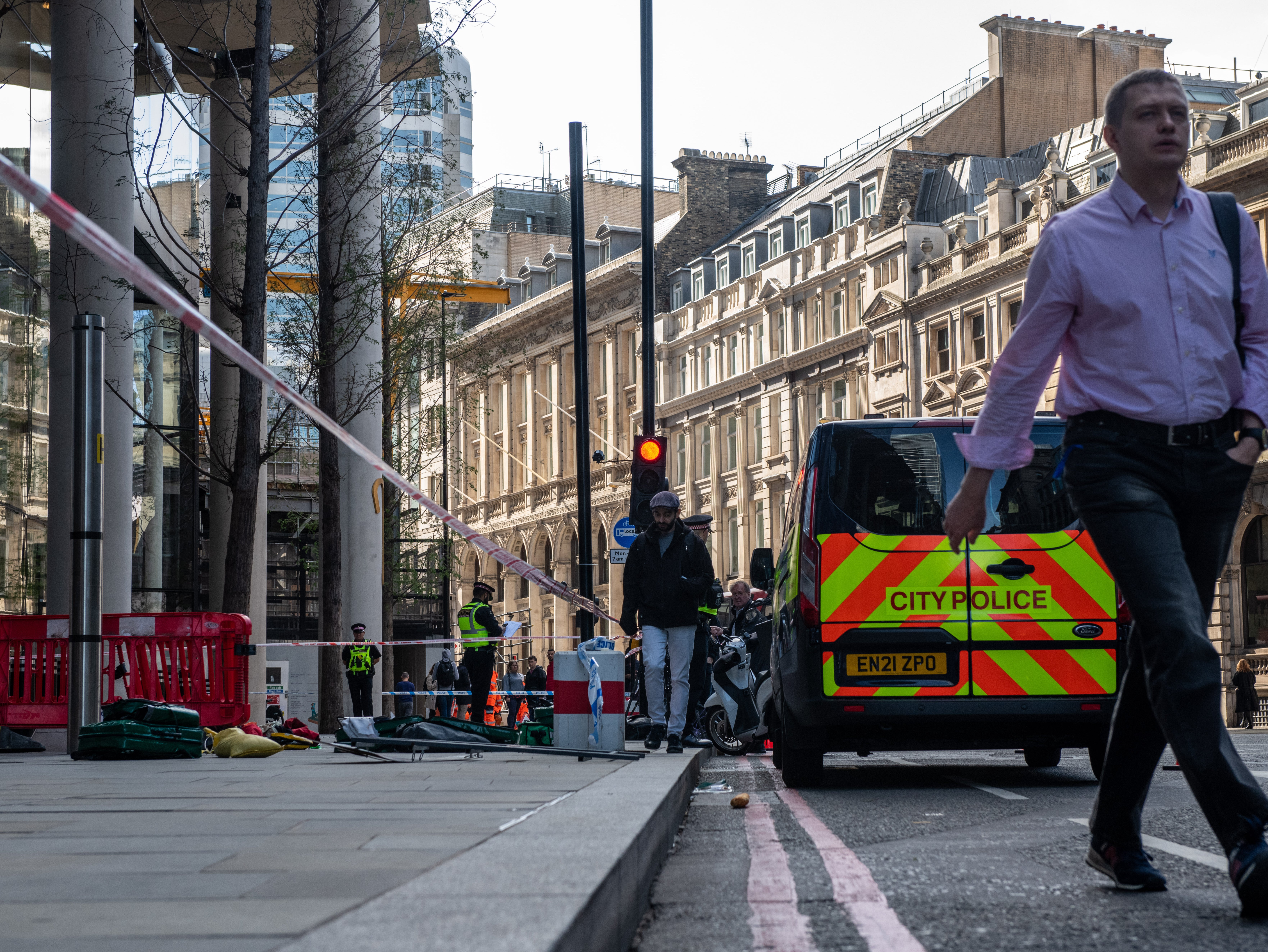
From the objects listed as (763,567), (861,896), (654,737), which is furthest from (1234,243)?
(763,567)

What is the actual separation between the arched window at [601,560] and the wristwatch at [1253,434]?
217ft

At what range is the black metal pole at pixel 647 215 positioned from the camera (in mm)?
19641

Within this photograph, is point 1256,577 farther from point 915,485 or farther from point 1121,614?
point 915,485

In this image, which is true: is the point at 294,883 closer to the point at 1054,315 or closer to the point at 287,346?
the point at 1054,315

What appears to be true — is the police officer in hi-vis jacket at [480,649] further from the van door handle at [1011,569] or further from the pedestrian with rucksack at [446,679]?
the pedestrian with rucksack at [446,679]

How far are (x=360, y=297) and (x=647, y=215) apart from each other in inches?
133

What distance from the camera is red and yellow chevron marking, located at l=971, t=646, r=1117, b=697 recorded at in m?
10.1

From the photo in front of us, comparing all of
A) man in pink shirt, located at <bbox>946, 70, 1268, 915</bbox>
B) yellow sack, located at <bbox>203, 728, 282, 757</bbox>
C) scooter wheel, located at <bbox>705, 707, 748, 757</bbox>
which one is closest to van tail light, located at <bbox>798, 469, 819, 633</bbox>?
yellow sack, located at <bbox>203, 728, 282, 757</bbox>

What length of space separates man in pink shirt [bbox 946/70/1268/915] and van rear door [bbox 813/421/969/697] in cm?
514

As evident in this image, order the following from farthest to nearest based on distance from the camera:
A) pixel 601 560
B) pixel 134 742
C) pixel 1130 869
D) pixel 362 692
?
pixel 601 560 < pixel 362 692 < pixel 134 742 < pixel 1130 869

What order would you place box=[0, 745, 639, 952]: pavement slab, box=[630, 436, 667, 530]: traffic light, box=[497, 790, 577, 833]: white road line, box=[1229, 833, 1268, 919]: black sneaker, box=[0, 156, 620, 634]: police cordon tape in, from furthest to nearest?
box=[630, 436, 667, 530]: traffic light → box=[497, 790, 577, 833]: white road line → box=[1229, 833, 1268, 919]: black sneaker → box=[0, 156, 620, 634]: police cordon tape → box=[0, 745, 639, 952]: pavement slab

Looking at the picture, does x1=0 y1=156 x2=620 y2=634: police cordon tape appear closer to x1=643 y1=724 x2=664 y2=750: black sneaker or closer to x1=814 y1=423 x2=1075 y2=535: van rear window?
x1=814 y1=423 x2=1075 y2=535: van rear window

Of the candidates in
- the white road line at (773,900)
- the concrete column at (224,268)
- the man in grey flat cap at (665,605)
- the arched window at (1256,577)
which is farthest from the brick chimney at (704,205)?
the white road line at (773,900)

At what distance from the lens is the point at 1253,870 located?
424 cm
